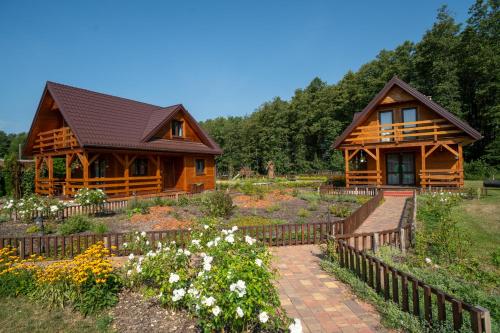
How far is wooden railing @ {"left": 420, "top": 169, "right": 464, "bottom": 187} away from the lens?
1789 cm

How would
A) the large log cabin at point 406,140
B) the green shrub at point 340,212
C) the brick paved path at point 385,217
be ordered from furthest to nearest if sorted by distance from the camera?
the large log cabin at point 406,140 < the green shrub at point 340,212 < the brick paved path at point 385,217

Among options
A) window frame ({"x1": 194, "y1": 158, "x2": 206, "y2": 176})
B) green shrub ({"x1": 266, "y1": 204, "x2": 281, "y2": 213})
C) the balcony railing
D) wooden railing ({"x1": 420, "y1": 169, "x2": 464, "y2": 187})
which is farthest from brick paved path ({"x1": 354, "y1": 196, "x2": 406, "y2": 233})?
window frame ({"x1": 194, "y1": 158, "x2": 206, "y2": 176})

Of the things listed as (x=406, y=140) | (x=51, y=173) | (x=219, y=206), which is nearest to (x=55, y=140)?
(x=51, y=173)

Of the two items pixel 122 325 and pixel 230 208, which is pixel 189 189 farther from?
pixel 122 325

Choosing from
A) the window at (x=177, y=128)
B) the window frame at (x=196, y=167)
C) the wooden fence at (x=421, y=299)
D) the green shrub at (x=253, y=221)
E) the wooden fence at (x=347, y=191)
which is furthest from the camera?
the window frame at (x=196, y=167)

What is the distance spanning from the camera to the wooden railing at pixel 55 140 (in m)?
17.5

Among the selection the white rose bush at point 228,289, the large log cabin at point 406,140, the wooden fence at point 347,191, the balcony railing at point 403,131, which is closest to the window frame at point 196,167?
the wooden fence at point 347,191

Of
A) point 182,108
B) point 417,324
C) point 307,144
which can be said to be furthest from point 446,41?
point 417,324

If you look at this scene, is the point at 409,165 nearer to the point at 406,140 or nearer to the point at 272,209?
the point at 406,140

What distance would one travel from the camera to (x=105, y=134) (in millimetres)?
17766

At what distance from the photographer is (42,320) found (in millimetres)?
4430

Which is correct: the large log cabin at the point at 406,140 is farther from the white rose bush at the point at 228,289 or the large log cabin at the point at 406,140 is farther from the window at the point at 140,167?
the white rose bush at the point at 228,289

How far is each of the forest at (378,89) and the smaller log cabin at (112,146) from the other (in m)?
25.1

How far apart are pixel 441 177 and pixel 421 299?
53.1 feet
